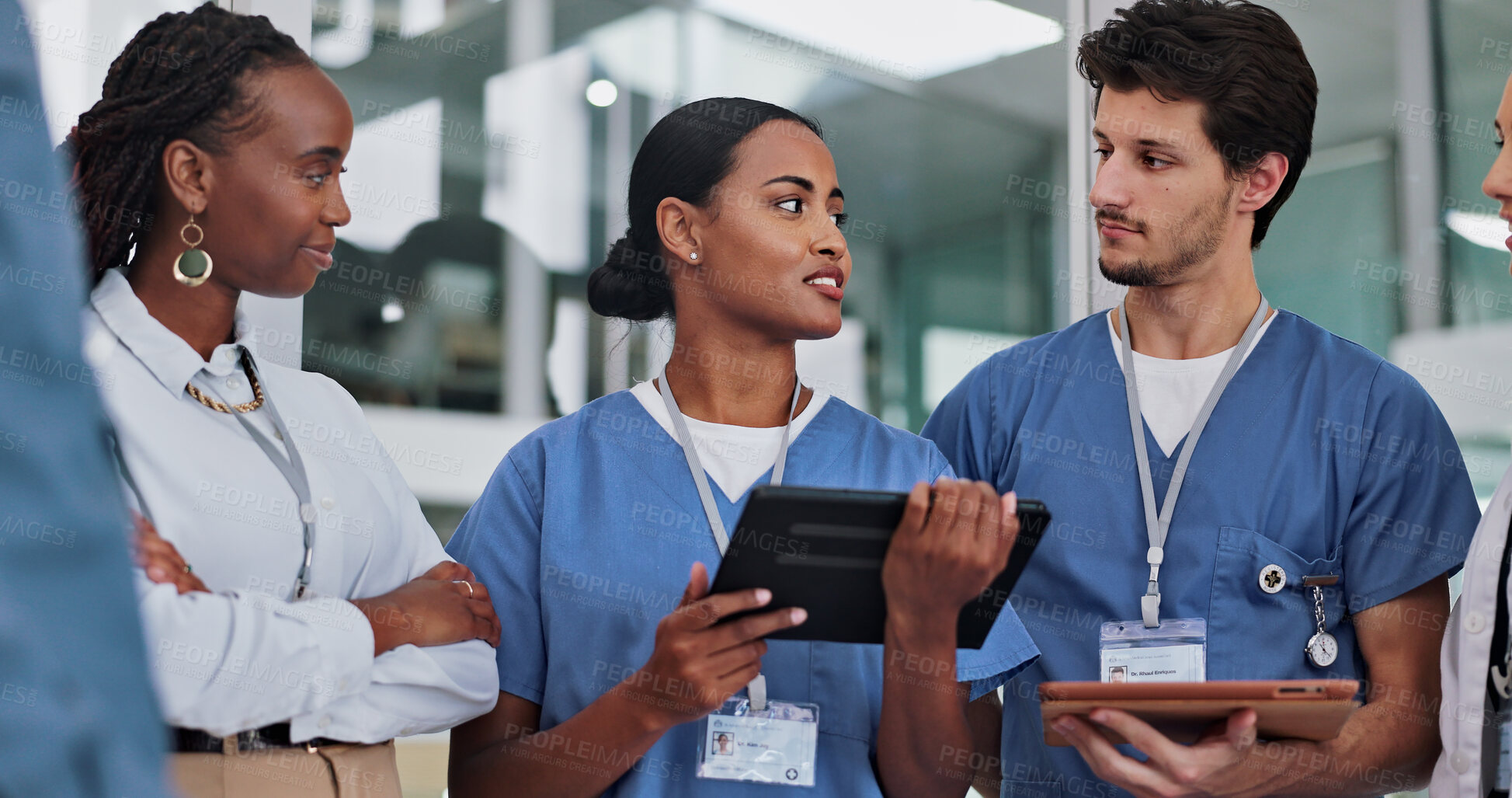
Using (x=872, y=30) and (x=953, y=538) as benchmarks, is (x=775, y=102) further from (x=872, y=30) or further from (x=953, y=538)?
(x=953, y=538)

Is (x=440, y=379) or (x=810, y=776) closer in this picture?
(x=810, y=776)

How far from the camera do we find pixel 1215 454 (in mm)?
1981

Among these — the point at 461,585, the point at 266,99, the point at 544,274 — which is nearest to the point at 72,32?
the point at 266,99

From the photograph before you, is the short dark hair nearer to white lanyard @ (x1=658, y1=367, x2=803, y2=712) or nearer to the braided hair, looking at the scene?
white lanyard @ (x1=658, y1=367, x2=803, y2=712)

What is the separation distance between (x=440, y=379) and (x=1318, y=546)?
1717 millimetres

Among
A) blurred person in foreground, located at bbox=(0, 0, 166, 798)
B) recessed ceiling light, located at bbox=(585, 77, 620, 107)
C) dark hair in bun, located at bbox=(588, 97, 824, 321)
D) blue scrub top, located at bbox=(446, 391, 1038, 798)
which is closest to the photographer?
blurred person in foreground, located at bbox=(0, 0, 166, 798)

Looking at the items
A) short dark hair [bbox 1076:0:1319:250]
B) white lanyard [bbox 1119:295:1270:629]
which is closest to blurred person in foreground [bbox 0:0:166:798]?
white lanyard [bbox 1119:295:1270:629]

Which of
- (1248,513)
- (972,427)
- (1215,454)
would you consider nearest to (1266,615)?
(1248,513)

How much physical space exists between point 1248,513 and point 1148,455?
0.19 metres

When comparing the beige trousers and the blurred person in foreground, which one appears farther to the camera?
the beige trousers

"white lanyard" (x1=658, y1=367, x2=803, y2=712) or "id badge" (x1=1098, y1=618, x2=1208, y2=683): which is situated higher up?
"white lanyard" (x1=658, y1=367, x2=803, y2=712)

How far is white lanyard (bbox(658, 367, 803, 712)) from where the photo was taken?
5.77ft

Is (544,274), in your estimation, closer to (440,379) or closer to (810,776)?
(440,379)

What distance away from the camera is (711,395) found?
1916 mm
